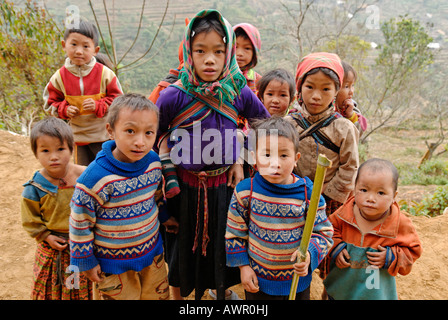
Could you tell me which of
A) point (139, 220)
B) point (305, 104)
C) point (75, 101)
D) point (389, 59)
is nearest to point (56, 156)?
point (139, 220)

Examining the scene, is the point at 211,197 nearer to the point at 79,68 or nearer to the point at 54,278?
the point at 54,278

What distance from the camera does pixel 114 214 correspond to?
160 centimetres

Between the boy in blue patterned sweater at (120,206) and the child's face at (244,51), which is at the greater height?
the child's face at (244,51)

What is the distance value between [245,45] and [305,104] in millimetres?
925

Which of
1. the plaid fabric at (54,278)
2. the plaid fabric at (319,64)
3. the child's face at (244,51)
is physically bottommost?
the plaid fabric at (54,278)

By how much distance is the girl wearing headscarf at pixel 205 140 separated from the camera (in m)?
1.70

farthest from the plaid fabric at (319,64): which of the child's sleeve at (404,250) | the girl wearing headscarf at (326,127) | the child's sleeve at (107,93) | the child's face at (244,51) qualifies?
the child's sleeve at (107,93)

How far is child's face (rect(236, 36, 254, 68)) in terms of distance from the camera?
2.60m

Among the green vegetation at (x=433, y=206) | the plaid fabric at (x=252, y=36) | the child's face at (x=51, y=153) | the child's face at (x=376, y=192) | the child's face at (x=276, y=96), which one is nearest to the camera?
the child's face at (x=376, y=192)

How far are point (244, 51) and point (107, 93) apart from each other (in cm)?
128

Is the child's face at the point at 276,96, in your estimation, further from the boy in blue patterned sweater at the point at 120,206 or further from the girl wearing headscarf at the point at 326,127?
the boy in blue patterned sweater at the point at 120,206

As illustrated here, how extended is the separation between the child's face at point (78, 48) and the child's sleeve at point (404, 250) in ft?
8.70

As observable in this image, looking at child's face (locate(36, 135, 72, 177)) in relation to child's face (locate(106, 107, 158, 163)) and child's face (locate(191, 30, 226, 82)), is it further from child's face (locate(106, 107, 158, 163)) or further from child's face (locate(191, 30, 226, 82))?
child's face (locate(191, 30, 226, 82))

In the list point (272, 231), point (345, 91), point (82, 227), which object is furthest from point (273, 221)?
point (345, 91)
